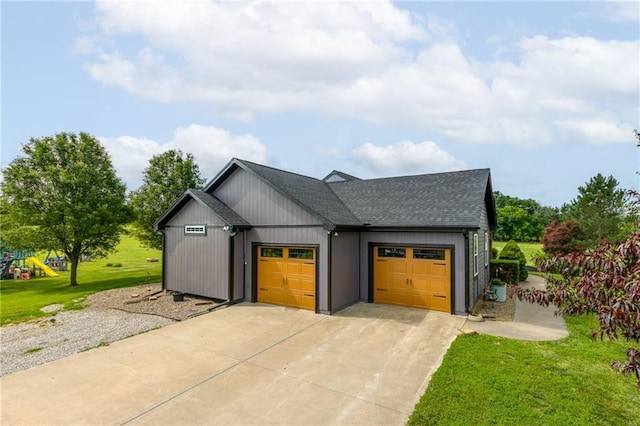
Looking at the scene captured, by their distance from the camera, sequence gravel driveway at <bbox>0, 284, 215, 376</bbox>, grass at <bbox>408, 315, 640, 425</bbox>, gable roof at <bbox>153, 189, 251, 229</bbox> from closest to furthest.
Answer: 1. grass at <bbox>408, 315, 640, 425</bbox>
2. gravel driveway at <bbox>0, 284, 215, 376</bbox>
3. gable roof at <bbox>153, 189, 251, 229</bbox>

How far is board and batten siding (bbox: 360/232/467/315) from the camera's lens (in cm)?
1042

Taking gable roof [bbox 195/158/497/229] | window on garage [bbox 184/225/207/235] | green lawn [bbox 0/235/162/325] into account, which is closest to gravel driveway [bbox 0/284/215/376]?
green lawn [bbox 0/235/162/325]

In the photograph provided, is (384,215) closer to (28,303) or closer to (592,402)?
(592,402)

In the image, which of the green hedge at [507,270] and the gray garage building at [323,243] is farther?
the green hedge at [507,270]

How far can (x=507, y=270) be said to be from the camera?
15984 mm

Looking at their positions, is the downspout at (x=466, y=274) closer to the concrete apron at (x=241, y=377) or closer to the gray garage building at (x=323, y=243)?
the gray garage building at (x=323, y=243)

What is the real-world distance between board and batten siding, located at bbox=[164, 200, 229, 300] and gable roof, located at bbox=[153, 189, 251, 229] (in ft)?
0.64

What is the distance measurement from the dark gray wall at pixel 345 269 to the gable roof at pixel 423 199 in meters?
1.24

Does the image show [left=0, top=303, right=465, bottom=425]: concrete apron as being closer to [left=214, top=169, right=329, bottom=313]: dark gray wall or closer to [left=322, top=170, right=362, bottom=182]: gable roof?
[left=214, top=169, right=329, bottom=313]: dark gray wall

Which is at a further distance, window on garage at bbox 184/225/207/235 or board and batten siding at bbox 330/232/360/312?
window on garage at bbox 184/225/207/235

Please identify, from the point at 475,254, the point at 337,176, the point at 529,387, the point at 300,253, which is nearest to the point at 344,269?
the point at 300,253

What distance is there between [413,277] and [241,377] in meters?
7.25

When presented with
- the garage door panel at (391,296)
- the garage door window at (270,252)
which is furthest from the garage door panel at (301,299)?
the garage door panel at (391,296)

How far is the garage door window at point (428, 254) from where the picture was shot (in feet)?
35.7
